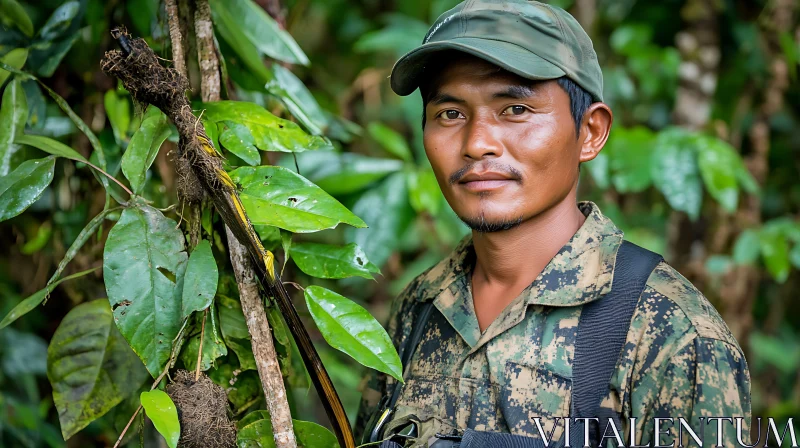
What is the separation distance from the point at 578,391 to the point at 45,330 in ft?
7.21

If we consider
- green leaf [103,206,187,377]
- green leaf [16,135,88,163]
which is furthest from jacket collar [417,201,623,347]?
green leaf [16,135,88,163]

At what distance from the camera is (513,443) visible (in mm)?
1249

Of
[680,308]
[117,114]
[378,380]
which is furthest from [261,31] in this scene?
[680,308]

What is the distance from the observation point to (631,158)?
101 inches

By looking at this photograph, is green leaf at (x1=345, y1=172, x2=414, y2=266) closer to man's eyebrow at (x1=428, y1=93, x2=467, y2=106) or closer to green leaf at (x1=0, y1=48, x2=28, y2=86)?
man's eyebrow at (x1=428, y1=93, x2=467, y2=106)

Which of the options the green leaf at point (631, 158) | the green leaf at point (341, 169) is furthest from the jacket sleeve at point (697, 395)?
the green leaf at point (341, 169)

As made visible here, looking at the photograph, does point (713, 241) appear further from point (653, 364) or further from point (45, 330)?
point (45, 330)

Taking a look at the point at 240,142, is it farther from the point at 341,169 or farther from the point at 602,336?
the point at 341,169

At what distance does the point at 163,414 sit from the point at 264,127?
0.58 meters

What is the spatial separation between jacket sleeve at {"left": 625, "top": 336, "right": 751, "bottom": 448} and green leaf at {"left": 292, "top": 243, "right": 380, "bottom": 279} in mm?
552

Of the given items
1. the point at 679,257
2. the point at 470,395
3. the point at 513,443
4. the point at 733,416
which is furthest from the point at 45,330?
the point at 679,257

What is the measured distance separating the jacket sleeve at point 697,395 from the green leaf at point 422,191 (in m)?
1.19

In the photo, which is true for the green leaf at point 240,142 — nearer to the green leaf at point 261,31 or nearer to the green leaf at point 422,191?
the green leaf at point 261,31

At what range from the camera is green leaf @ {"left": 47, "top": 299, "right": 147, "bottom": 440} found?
57.9 inches
